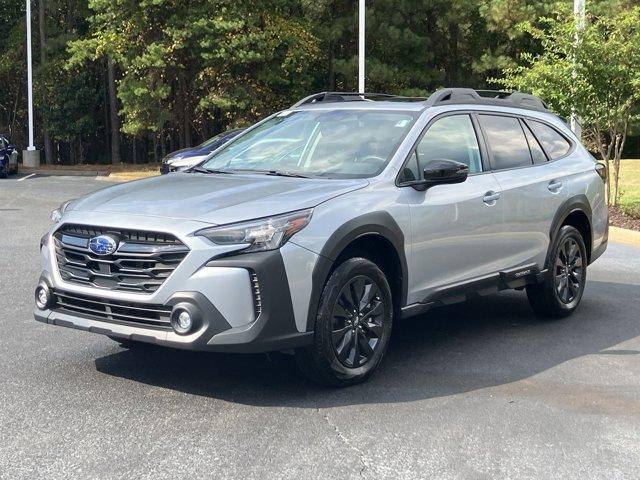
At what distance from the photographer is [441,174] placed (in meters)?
5.71

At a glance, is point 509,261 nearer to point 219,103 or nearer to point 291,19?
point 219,103

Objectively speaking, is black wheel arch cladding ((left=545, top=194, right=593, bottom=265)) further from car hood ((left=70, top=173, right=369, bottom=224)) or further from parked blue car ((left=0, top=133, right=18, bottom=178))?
parked blue car ((left=0, top=133, right=18, bottom=178))

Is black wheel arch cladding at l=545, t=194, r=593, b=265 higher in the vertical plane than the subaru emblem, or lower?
lower

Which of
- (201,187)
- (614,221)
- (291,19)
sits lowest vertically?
(614,221)

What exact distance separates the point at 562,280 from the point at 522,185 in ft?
3.69

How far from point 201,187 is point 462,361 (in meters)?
2.17

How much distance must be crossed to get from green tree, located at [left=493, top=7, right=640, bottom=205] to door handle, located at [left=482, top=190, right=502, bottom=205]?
27.7 feet

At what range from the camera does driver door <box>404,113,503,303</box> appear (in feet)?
19.0

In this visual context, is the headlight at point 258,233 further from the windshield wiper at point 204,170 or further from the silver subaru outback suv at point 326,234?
the windshield wiper at point 204,170

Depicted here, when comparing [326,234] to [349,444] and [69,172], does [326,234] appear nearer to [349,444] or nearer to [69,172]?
[349,444]

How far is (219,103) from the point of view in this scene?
29.3 metres

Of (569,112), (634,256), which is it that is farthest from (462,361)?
(569,112)

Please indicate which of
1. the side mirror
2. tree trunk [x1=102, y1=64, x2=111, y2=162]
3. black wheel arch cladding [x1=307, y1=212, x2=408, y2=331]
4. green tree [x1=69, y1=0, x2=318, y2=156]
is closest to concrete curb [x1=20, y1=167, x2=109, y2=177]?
green tree [x1=69, y1=0, x2=318, y2=156]

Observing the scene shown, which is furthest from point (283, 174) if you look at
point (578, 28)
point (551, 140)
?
point (578, 28)
